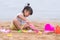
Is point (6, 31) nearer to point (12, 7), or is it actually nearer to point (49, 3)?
point (12, 7)

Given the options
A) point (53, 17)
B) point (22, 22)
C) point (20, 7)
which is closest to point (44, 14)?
point (53, 17)

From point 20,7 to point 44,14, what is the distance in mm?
707

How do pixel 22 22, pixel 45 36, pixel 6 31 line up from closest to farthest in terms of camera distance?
pixel 45 36 < pixel 6 31 < pixel 22 22

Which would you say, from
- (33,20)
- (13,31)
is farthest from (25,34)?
(33,20)

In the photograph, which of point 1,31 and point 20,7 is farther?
point 20,7

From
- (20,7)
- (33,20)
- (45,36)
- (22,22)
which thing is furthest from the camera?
(20,7)

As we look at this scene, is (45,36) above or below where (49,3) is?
below

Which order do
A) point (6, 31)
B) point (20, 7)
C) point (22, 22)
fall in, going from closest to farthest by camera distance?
point (6, 31), point (22, 22), point (20, 7)

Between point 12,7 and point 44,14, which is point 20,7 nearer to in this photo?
point 12,7

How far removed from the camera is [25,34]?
4527mm

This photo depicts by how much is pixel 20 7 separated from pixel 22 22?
189cm

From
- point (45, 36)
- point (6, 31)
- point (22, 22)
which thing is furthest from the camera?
point (22, 22)

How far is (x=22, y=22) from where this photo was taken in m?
4.97

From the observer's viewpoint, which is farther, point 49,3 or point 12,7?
point 49,3
